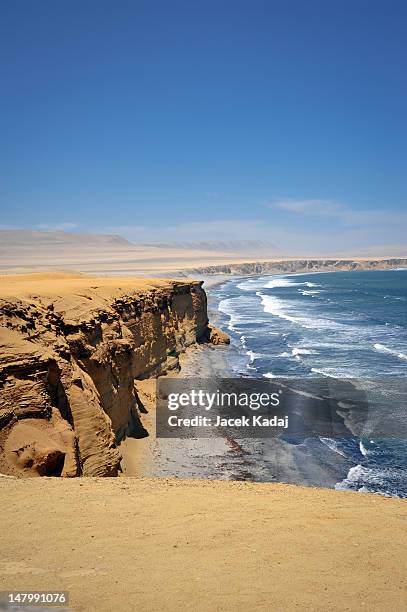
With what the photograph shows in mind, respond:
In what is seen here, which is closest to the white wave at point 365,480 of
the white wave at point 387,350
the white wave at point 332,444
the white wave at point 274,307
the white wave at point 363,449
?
the white wave at point 363,449

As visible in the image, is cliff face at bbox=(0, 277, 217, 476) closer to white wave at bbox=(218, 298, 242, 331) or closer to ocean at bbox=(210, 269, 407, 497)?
ocean at bbox=(210, 269, 407, 497)

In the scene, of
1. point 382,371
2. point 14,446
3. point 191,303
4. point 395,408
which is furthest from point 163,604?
point 191,303

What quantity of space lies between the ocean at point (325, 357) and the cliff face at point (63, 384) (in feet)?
20.1

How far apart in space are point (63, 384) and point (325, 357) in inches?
997

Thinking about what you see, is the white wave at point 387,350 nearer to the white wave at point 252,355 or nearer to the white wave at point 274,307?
the white wave at point 252,355

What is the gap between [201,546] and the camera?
6508mm

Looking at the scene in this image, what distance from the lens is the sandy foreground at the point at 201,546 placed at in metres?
5.54

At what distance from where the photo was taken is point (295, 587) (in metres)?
5.67

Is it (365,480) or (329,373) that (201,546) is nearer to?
(365,480)

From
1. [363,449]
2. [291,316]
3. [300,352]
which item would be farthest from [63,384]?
[291,316]

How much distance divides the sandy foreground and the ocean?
32.5ft

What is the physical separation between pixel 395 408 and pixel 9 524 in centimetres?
2088

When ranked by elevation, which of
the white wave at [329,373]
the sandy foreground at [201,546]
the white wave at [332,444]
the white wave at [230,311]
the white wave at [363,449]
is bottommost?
the white wave at [332,444]

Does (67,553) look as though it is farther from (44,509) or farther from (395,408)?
(395,408)
